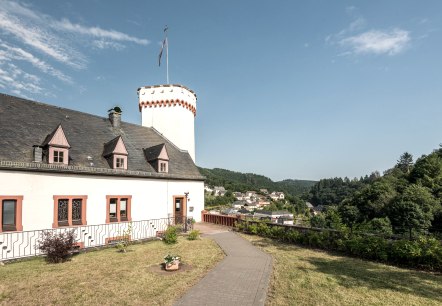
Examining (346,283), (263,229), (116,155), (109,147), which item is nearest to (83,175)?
(116,155)

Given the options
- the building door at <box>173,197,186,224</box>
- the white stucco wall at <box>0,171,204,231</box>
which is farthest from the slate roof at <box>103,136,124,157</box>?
the building door at <box>173,197,186,224</box>

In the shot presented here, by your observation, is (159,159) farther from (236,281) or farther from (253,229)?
(236,281)

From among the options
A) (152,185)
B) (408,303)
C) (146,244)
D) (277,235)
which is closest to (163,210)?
(152,185)

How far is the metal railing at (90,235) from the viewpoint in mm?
13445

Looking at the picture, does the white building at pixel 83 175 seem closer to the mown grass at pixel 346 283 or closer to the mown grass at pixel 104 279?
the mown grass at pixel 104 279

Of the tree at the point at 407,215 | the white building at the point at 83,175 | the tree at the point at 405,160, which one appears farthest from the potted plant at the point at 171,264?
the tree at the point at 405,160

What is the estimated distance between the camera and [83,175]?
16875 millimetres

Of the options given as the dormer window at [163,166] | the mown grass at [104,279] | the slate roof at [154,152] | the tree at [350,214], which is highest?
the slate roof at [154,152]

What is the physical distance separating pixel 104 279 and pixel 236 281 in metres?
4.80

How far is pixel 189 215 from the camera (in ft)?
79.7

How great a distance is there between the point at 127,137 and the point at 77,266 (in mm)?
13565

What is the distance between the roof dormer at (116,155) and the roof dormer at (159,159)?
282 cm

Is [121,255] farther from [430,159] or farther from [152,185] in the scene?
[430,159]

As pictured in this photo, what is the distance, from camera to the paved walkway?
25.9 ft
